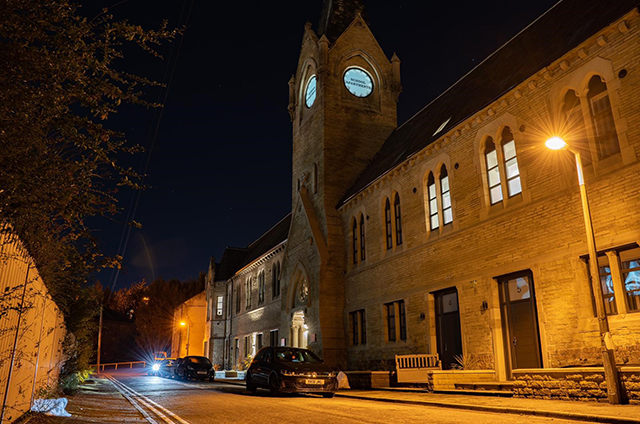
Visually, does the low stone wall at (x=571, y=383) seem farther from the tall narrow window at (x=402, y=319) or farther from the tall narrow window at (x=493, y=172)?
the tall narrow window at (x=402, y=319)

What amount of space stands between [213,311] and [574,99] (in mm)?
43139

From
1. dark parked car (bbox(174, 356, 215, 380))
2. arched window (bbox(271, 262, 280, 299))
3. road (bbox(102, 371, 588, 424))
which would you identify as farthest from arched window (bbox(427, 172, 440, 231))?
arched window (bbox(271, 262, 280, 299))

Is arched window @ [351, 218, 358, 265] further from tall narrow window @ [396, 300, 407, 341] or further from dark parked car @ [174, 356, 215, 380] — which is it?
dark parked car @ [174, 356, 215, 380]

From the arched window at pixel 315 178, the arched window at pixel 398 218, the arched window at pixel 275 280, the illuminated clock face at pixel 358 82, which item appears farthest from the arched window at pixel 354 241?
the arched window at pixel 275 280

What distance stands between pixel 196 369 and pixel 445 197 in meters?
18.6

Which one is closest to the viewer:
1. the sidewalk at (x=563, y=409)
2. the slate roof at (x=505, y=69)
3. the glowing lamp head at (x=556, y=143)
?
the sidewalk at (x=563, y=409)

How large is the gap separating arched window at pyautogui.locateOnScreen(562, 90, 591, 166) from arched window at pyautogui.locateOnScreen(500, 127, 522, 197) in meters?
2.02

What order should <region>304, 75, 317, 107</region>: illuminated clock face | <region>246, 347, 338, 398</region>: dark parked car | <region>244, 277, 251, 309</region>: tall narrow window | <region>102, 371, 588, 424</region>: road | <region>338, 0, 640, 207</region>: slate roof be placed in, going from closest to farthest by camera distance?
<region>102, 371, 588, 424</region>: road < <region>338, 0, 640, 207</region>: slate roof < <region>246, 347, 338, 398</region>: dark parked car < <region>304, 75, 317, 107</region>: illuminated clock face < <region>244, 277, 251, 309</region>: tall narrow window

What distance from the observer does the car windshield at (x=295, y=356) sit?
54.7 ft

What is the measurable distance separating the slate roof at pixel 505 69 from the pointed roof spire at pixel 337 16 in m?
8.56

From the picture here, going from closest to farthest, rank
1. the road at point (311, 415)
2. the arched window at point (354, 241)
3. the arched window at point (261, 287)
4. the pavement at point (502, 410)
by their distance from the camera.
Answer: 1. the pavement at point (502, 410)
2. the road at point (311, 415)
3. the arched window at point (354, 241)
4. the arched window at point (261, 287)

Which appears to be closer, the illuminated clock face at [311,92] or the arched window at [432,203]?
the arched window at [432,203]

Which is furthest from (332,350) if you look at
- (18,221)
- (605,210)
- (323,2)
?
(323,2)

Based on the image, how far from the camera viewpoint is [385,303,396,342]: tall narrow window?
2167 centimetres
